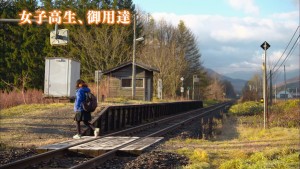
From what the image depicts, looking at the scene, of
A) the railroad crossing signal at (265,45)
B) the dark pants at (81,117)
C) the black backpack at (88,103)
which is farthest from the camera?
the railroad crossing signal at (265,45)

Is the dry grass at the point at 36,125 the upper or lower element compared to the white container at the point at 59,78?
lower

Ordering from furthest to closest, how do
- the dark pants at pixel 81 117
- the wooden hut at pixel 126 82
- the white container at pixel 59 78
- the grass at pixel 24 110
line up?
the wooden hut at pixel 126 82 < the white container at pixel 59 78 < the grass at pixel 24 110 < the dark pants at pixel 81 117

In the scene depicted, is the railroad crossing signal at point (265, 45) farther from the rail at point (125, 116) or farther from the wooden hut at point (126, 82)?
the wooden hut at point (126, 82)

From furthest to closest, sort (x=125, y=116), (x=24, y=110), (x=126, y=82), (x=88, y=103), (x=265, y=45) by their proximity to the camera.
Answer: (x=126, y=82), (x=125, y=116), (x=24, y=110), (x=265, y=45), (x=88, y=103)

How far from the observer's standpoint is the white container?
25.2 metres

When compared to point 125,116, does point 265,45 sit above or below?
above

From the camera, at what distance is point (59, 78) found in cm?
2548

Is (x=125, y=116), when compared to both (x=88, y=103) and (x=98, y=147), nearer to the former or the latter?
(x=88, y=103)

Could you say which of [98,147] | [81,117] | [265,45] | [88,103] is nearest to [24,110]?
[81,117]

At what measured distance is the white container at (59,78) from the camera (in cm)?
2517

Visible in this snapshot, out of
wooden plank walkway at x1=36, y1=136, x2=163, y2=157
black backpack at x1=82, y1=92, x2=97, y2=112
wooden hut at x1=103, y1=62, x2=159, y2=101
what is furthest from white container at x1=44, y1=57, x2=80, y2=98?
wooden plank walkway at x1=36, y1=136, x2=163, y2=157

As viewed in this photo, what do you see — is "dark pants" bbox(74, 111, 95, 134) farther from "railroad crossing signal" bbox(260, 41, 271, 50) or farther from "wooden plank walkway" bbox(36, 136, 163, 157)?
"railroad crossing signal" bbox(260, 41, 271, 50)

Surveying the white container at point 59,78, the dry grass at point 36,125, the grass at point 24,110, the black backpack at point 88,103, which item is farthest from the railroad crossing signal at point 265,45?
the white container at point 59,78

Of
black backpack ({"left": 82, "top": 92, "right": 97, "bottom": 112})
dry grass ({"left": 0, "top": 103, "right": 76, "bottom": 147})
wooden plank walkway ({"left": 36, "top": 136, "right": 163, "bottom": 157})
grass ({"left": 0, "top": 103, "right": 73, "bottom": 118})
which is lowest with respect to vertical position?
wooden plank walkway ({"left": 36, "top": 136, "right": 163, "bottom": 157})
